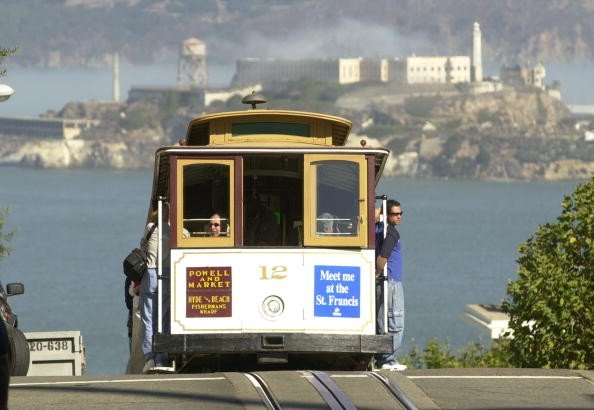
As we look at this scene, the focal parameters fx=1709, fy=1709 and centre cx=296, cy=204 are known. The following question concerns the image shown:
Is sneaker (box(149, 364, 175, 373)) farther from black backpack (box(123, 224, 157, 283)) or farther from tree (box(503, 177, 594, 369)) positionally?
tree (box(503, 177, 594, 369))

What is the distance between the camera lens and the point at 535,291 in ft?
64.7

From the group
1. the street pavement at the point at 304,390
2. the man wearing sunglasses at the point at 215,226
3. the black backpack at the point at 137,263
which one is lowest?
the street pavement at the point at 304,390

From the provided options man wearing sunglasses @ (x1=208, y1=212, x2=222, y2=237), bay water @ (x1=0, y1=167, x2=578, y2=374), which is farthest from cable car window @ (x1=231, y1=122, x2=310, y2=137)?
bay water @ (x1=0, y1=167, x2=578, y2=374)

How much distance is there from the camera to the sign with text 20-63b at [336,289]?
17.7m

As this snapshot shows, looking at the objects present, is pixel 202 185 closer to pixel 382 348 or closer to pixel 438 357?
pixel 382 348

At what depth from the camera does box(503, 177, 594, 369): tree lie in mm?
19375

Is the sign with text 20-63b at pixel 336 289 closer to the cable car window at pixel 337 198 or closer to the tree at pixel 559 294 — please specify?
the cable car window at pixel 337 198

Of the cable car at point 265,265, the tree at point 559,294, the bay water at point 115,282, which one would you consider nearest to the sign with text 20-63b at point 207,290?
the cable car at point 265,265

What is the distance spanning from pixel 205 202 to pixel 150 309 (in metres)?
1.26

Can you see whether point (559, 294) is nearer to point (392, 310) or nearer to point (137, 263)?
point (392, 310)

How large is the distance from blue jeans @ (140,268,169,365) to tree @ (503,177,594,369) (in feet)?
14.7

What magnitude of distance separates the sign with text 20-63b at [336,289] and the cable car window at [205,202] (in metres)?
1.03

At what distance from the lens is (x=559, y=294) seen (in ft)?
63.5

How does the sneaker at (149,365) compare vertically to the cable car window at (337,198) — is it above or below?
below
